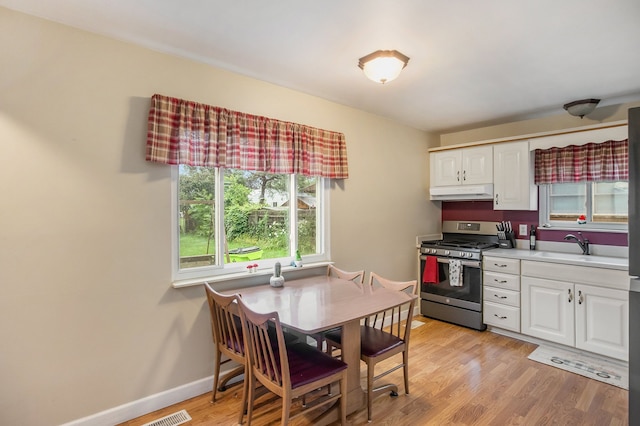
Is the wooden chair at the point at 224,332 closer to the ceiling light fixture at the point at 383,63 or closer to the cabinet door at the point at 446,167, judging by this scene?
the ceiling light fixture at the point at 383,63

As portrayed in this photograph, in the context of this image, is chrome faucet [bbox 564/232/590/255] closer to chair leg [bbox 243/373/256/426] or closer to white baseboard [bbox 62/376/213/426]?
chair leg [bbox 243/373/256/426]

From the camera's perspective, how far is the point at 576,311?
314 cm

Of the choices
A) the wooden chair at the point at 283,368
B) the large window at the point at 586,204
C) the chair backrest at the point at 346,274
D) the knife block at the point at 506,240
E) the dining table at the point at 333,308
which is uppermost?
the large window at the point at 586,204

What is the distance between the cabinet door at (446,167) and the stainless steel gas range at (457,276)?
68 cm

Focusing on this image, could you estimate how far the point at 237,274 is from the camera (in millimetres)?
2721

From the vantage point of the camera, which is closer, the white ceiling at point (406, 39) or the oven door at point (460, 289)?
the white ceiling at point (406, 39)

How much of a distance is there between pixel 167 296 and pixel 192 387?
2.34 feet

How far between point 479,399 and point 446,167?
9.30 feet

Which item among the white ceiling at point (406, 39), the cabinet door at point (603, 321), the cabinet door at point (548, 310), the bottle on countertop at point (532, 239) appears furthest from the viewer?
the bottle on countertop at point (532, 239)

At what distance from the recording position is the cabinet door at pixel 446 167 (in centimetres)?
431

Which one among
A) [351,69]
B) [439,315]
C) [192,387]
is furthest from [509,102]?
[192,387]

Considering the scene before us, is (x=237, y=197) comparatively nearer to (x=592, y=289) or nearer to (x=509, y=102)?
(x=509, y=102)

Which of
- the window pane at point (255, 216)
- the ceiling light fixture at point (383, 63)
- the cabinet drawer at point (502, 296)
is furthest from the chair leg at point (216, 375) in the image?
the cabinet drawer at point (502, 296)

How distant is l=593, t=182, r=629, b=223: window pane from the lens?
3.40 metres
